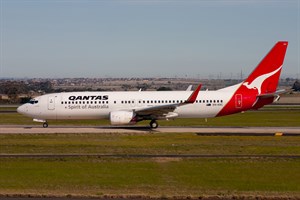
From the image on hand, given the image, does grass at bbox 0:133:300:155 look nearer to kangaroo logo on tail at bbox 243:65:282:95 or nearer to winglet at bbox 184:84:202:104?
winglet at bbox 184:84:202:104

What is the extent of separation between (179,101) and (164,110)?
6.46ft

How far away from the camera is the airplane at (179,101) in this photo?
45.3 m

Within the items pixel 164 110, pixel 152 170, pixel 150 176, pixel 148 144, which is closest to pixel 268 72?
pixel 164 110

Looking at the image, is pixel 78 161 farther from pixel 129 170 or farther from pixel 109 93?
pixel 109 93

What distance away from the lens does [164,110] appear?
146 ft

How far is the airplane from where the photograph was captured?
45281mm

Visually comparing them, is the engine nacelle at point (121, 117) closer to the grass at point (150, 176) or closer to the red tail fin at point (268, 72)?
the red tail fin at point (268, 72)

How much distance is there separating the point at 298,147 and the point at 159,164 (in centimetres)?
1098

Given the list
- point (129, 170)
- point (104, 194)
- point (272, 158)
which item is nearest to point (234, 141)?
point (272, 158)

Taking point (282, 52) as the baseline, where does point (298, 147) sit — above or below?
below

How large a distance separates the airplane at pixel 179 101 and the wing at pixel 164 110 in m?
0.09

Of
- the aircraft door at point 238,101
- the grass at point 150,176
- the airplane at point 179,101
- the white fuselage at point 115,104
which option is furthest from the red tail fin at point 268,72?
the grass at point 150,176

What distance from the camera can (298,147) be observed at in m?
31.5

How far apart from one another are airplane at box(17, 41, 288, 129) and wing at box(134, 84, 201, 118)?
0.09 metres
